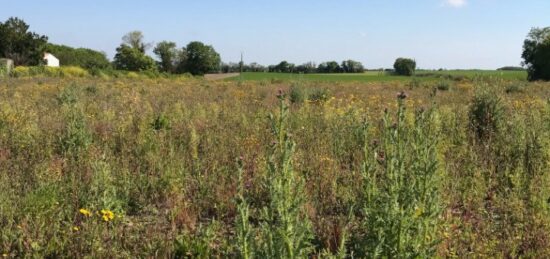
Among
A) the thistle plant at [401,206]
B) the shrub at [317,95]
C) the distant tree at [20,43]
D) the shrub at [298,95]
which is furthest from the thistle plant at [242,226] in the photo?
the distant tree at [20,43]

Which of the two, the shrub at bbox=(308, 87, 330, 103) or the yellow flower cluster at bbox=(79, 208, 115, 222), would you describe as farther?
the shrub at bbox=(308, 87, 330, 103)

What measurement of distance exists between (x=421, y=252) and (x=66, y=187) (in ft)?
11.7

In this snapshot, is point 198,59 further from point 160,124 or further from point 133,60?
point 160,124

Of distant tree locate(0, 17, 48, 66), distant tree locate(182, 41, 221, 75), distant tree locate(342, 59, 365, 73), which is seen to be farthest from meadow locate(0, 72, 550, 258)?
distant tree locate(182, 41, 221, 75)

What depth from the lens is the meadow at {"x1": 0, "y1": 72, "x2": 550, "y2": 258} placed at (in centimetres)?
304

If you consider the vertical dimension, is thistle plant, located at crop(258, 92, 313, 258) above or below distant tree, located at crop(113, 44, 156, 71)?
below

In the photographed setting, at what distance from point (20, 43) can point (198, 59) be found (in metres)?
47.2

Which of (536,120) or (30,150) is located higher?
(536,120)

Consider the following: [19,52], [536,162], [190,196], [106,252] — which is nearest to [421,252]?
[106,252]

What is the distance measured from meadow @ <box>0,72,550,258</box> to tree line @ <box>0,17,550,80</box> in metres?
37.3

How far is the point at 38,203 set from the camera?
4.14 m

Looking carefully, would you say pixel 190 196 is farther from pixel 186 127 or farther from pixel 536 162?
pixel 536 162

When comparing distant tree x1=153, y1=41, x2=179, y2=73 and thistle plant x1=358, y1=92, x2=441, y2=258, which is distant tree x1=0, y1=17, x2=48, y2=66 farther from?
thistle plant x1=358, y1=92, x2=441, y2=258

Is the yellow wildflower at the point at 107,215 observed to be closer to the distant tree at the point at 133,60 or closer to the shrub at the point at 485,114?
the shrub at the point at 485,114
